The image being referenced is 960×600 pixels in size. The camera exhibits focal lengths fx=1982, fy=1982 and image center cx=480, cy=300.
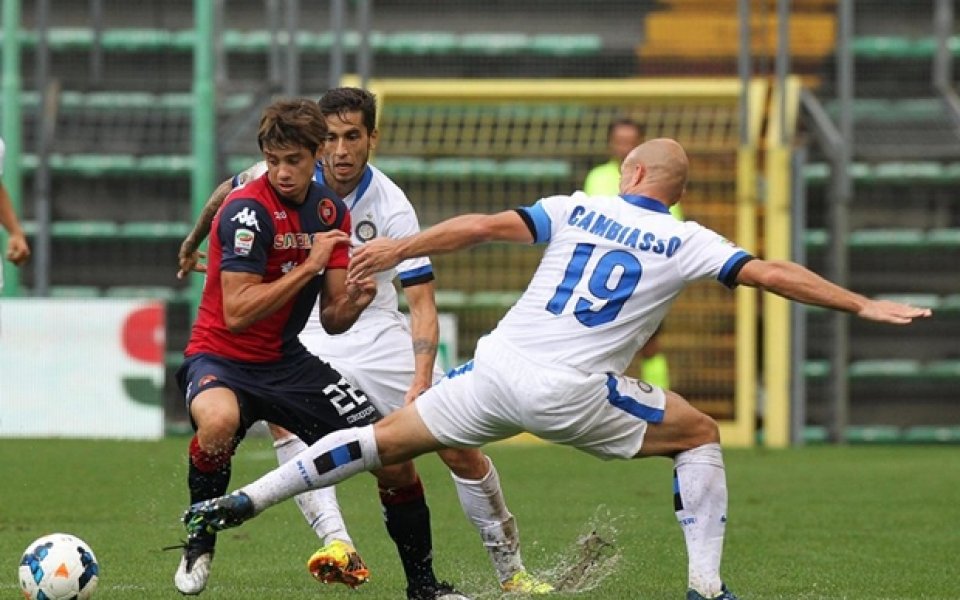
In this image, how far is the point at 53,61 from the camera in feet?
59.4

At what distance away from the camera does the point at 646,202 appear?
6.91 metres

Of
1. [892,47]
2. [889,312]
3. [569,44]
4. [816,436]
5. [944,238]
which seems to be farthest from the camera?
[892,47]

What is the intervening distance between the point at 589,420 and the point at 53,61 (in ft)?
40.5

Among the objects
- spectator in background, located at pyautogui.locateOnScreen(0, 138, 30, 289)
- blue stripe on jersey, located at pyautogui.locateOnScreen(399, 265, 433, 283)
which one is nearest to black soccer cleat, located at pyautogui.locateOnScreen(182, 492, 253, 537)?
blue stripe on jersey, located at pyautogui.locateOnScreen(399, 265, 433, 283)

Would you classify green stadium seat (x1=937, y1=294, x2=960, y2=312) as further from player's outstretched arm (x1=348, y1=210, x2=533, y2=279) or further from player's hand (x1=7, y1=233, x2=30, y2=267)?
player's outstretched arm (x1=348, y1=210, x2=533, y2=279)

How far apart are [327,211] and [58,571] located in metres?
1.69

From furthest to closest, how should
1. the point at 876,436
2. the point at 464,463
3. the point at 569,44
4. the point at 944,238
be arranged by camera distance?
the point at 569,44 → the point at 944,238 → the point at 876,436 → the point at 464,463

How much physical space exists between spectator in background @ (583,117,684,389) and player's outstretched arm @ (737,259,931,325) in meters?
7.03

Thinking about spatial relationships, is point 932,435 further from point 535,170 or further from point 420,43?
point 420,43

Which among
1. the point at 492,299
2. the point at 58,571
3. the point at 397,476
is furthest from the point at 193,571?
the point at 492,299

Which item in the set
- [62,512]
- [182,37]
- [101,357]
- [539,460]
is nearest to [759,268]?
[62,512]

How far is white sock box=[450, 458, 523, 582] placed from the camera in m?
7.75

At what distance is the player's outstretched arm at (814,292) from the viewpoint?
21.1ft

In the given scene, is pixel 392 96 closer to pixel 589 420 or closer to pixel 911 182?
pixel 911 182
